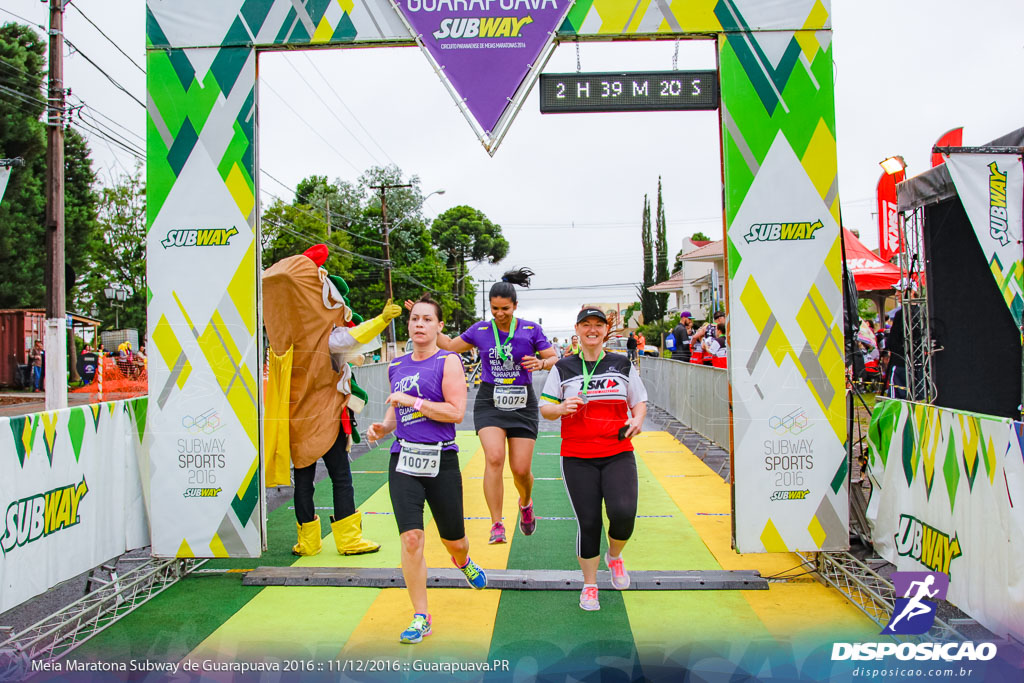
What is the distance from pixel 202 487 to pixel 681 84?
467 centimetres

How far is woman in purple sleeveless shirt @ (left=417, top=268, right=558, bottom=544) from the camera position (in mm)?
5574

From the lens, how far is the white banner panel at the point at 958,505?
11.7 feet

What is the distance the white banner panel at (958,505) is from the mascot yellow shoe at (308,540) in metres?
4.42

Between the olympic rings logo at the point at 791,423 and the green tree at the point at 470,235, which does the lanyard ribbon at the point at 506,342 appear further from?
the green tree at the point at 470,235

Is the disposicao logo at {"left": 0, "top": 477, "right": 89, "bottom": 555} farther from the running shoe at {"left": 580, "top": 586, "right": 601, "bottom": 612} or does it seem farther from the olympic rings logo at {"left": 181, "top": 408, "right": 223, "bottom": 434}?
the running shoe at {"left": 580, "top": 586, "right": 601, "bottom": 612}

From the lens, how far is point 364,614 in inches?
179

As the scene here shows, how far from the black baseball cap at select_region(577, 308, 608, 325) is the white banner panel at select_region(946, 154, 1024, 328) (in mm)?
3072

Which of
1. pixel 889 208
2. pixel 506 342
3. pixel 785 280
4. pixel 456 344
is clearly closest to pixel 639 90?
pixel 785 280

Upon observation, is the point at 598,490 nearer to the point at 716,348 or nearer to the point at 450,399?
the point at 450,399

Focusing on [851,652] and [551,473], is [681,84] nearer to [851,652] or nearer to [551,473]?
[851,652]

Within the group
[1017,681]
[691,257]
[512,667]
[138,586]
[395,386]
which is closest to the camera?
[1017,681]

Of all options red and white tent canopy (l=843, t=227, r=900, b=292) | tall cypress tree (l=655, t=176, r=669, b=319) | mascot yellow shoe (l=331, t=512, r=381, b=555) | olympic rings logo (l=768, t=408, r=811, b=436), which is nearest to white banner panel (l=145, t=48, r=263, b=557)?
mascot yellow shoe (l=331, t=512, r=381, b=555)

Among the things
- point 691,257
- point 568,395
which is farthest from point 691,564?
point 691,257

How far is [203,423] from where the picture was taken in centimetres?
529
